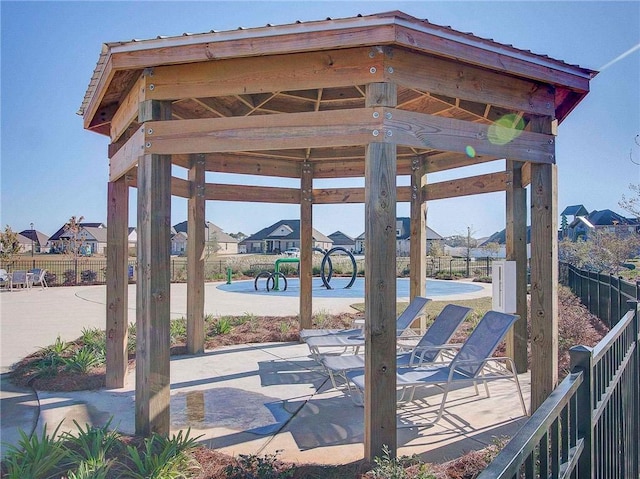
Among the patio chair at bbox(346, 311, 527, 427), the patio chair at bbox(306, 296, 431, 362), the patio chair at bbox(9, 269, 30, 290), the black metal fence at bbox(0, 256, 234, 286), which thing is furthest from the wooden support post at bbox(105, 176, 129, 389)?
the patio chair at bbox(9, 269, 30, 290)

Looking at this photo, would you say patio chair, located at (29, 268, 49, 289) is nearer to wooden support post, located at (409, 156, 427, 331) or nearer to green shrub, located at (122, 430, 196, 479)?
wooden support post, located at (409, 156, 427, 331)

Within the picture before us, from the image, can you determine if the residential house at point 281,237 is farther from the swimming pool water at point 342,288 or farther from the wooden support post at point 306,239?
the wooden support post at point 306,239

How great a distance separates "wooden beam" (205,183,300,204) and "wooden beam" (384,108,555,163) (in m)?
4.68

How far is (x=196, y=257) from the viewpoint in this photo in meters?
7.08

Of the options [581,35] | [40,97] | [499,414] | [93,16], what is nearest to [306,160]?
[93,16]

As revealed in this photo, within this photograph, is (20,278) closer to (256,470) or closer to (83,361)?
(83,361)

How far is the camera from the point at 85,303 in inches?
545

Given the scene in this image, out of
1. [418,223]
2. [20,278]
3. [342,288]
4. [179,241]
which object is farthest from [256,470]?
[179,241]

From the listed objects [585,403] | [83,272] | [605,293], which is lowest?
[83,272]

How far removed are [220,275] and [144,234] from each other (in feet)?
73.4

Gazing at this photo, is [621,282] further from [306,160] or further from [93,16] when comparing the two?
[93,16]

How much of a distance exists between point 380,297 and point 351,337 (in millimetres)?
3198

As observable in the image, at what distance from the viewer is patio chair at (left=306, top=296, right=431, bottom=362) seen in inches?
232

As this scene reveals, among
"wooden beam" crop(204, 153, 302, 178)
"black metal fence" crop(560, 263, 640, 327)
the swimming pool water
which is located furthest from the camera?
the swimming pool water
